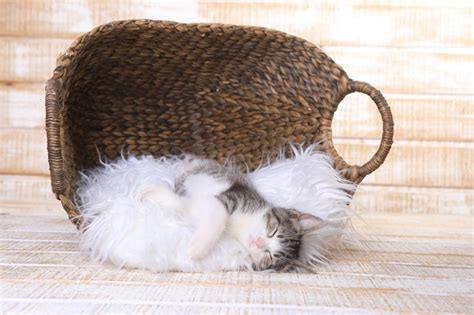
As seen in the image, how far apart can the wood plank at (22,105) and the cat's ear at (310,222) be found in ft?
4.74

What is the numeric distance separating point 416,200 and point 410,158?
17cm

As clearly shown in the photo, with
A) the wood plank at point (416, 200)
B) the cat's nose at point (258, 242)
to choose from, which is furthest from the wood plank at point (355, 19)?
the cat's nose at point (258, 242)

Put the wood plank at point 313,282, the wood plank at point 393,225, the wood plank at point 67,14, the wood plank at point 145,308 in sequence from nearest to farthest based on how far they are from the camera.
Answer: the wood plank at point 145,308 < the wood plank at point 313,282 < the wood plank at point 393,225 < the wood plank at point 67,14

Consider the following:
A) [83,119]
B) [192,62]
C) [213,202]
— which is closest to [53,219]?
[83,119]

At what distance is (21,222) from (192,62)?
729 mm

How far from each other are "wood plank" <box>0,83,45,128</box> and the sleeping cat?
116cm

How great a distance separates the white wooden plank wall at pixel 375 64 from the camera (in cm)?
245

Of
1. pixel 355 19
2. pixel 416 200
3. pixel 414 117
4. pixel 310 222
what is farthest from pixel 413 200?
pixel 310 222

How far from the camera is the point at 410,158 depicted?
248cm

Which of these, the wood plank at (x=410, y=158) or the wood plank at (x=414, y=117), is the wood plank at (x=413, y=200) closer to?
the wood plank at (x=410, y=158)

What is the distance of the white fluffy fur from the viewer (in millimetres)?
1289

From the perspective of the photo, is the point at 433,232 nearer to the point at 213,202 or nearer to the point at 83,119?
the point at 213,202

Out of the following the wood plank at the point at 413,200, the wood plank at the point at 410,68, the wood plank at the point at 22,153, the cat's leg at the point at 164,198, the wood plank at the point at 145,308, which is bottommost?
the wood plank at the point at 145,308

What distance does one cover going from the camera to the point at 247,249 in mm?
1353
